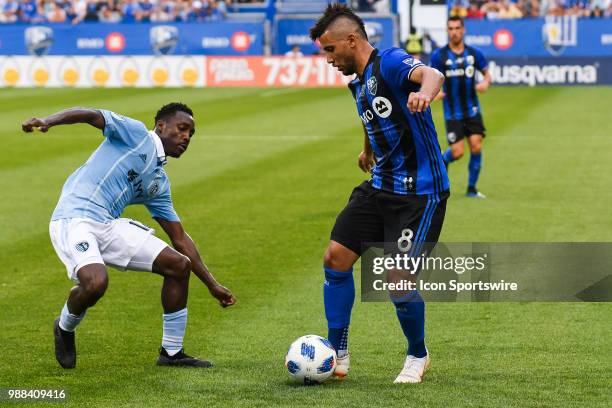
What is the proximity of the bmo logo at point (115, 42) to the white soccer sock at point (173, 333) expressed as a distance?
119 ft

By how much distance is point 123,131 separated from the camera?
732 cm

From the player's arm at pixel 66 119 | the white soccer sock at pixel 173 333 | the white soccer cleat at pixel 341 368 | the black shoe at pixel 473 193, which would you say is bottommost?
the black shoe at pixel 473 193

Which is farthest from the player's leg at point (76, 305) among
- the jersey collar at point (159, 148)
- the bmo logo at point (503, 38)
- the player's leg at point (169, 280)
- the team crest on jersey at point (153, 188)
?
the bmo logo at point (503, 38)

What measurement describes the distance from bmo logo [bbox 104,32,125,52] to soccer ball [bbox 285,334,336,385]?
3680cm

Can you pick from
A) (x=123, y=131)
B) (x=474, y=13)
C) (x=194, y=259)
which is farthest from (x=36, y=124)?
(x=474, y=13)

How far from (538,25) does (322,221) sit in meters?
28.4

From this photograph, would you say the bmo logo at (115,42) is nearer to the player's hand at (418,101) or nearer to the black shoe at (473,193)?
the black shoe at (473,193)

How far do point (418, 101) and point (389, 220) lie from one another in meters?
1.04

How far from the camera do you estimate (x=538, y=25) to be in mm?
40438

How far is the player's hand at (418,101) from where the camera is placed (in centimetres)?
630

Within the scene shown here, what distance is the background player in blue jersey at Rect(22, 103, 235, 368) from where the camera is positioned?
7141mm

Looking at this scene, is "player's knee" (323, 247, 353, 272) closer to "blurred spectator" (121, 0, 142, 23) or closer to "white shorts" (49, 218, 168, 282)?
"white shorts" (49, 218, 168, 282)

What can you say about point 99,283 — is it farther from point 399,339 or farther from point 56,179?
point 56,179

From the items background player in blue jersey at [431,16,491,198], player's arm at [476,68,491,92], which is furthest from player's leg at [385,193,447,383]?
player's arm at [476,68,491,92]
